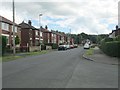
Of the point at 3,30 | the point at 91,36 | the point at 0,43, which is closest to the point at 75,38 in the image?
the point at 91,36

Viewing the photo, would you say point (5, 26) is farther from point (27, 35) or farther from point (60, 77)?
point (60, 77)

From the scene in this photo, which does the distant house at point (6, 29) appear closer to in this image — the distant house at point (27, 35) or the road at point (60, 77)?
the distant house at point (27, 35)

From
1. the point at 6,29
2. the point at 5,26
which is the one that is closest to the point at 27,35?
the point at 6,29

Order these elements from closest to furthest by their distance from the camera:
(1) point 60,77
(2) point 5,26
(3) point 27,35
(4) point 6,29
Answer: (1) point 60,77 < (2) point 5,26 < (4) point 6,29 < (3) point 27,35

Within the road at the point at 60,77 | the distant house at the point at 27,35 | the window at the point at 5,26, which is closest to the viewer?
the road at the point at 60,77

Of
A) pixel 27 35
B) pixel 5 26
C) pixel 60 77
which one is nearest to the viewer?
pixel 60 77

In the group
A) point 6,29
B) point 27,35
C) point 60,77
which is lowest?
point 60,77

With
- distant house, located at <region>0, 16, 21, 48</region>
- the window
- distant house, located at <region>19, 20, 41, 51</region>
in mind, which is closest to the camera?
distant house, located at <region>0, 16, 21, 48</region>

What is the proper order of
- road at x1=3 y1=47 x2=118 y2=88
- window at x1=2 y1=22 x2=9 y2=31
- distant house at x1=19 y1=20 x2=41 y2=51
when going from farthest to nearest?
distant house at x1=19 y1=20 x2=41 y2=51
window at x1=2 y1=22 x2=9 y2=31
road at x1=3 y1=47 x2=118 y2=88

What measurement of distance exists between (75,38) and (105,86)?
16053 cm

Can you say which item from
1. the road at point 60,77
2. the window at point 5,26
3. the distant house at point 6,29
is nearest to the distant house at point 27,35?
the distant house at point 6,29

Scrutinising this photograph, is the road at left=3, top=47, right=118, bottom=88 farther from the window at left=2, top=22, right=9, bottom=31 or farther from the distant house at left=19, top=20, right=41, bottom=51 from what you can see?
the distant house at left=19, top=20, right=41, bottom=51

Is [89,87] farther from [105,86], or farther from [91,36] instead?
[91,36]

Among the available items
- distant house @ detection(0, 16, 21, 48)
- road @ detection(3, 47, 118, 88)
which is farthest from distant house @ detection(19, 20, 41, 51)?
road @ detection(3, 47, 118, 88)
